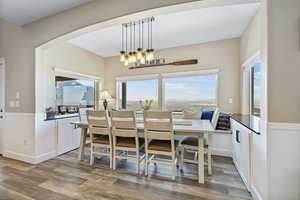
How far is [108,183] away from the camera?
204cm

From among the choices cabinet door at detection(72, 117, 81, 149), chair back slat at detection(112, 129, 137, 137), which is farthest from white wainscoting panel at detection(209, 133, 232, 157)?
cabinet door at detection(72, 117, 81, 149)

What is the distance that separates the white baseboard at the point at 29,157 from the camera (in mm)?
2690

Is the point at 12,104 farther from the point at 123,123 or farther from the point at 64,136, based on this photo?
the point at 123,123

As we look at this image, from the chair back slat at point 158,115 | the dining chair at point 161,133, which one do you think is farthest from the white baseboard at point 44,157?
the chair back slat at point 158,115

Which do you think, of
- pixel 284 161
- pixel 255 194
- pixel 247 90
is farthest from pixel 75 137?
pixel 247 90

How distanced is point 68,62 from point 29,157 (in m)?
2.27

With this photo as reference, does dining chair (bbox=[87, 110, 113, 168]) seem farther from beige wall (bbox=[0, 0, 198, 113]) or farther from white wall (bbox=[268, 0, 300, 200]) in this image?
white wall (bbox=[268, 0, 300, 200])

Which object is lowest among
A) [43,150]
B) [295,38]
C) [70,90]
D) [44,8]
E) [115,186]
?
[115,186]

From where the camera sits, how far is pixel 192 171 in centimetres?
236

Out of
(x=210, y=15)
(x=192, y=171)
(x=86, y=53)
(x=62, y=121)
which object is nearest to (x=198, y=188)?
(x=192, y=171)

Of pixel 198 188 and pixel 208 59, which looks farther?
pixel 208 59

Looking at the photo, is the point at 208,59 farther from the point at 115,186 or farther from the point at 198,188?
the point at 115,186

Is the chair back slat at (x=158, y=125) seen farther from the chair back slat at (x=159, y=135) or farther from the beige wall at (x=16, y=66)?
the beige wall at (x=16, y=66)

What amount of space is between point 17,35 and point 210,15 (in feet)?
12.3
